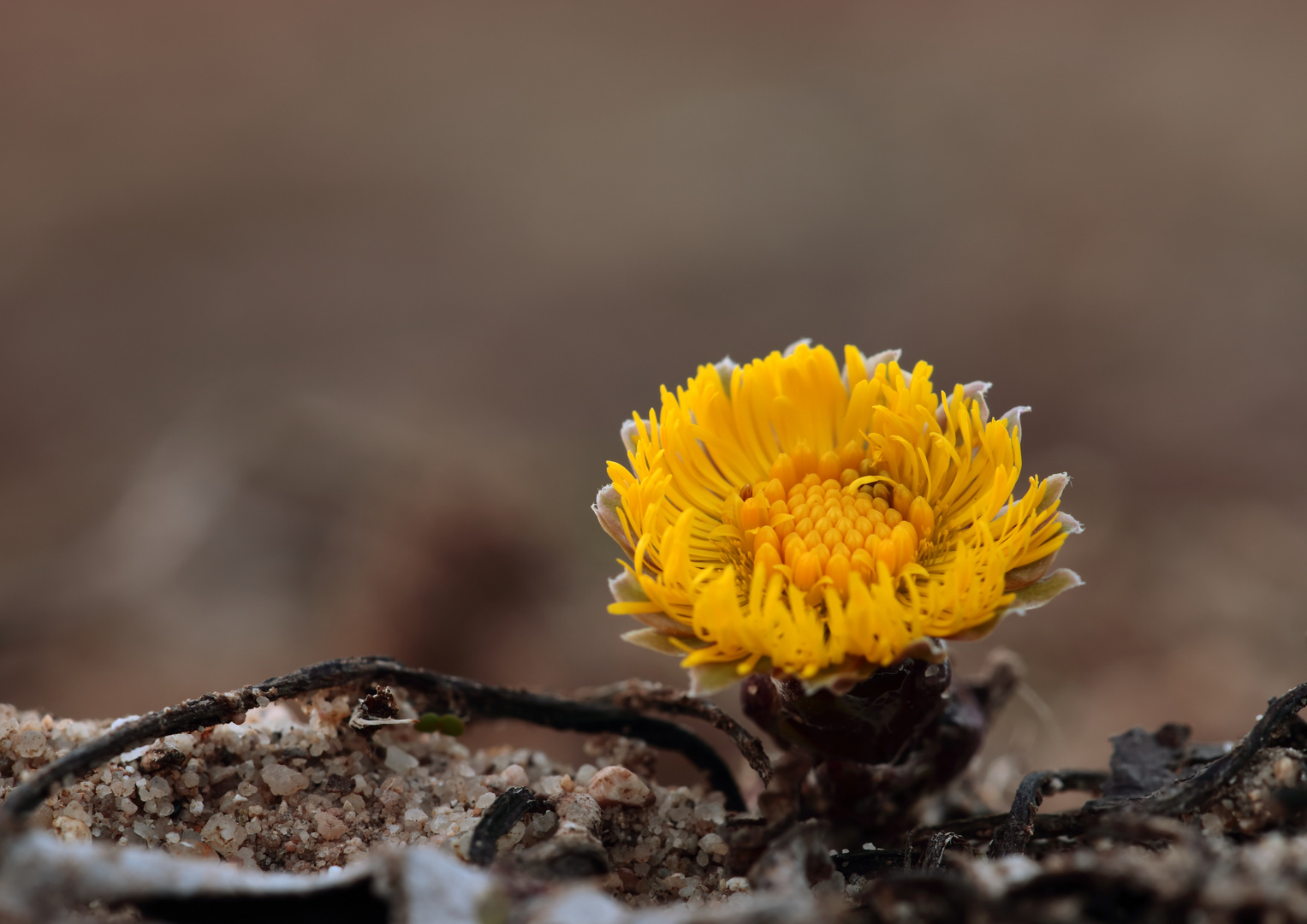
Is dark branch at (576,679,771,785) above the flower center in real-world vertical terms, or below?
below

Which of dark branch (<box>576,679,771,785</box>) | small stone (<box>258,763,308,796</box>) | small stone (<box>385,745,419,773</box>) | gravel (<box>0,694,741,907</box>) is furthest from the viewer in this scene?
dark branch (<box>576,679,771,785</box>)

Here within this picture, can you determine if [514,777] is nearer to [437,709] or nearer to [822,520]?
[437,709]

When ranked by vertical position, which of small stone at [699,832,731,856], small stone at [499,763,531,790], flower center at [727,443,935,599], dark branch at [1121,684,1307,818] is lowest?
dark branch at [1121,684,1307,818]

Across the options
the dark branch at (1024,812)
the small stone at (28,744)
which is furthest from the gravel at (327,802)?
the dark branch at (1024,812)

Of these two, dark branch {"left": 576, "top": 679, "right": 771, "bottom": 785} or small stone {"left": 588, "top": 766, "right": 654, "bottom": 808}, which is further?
dark branch {"left": 576, "top": 679, "right": 771, "bottom": 785}

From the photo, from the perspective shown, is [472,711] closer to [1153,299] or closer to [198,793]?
[198,793]

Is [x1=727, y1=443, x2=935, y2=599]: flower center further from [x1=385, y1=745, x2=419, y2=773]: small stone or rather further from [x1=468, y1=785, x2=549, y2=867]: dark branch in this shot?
[x1=385, y1=745, x2=419, y2=773]: small stone

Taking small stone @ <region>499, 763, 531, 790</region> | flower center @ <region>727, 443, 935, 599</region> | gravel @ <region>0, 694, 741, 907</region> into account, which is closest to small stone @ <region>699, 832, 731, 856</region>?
gravel @ <region>0, 694, 741, 907</region>

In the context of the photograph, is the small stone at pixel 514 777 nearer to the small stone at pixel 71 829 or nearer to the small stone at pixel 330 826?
the small stone at pixel 330 826
